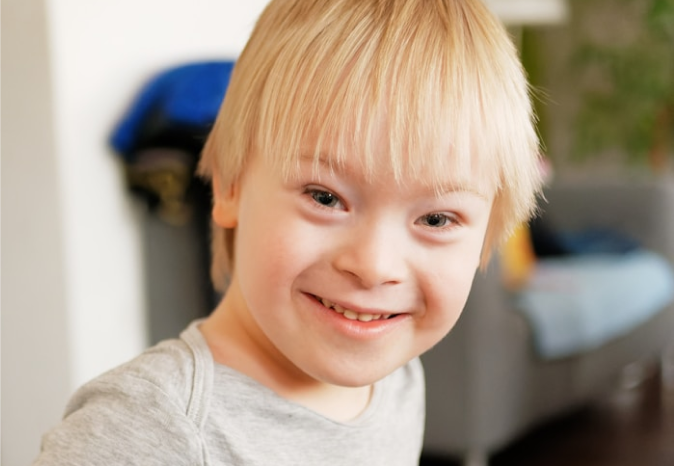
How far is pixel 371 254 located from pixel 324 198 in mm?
62

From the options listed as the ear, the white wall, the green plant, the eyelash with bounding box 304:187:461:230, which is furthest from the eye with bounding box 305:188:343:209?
the green plant

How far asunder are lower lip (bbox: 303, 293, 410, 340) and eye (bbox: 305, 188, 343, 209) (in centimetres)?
8

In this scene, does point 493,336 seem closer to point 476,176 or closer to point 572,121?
point 476,176

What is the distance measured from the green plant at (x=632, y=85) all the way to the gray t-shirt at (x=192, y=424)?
3.38 meters

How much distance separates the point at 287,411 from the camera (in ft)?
2.56

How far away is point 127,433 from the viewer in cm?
67

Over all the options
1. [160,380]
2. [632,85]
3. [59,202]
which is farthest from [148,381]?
[632,85]

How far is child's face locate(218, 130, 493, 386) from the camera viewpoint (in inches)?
26.8

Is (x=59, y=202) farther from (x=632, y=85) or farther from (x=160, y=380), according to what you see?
(x=632, y=85)

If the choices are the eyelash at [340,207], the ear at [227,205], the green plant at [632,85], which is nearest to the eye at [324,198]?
the eyelash at [340,207]

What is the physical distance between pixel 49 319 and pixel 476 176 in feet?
4.25

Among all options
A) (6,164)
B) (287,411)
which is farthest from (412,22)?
(6,164)

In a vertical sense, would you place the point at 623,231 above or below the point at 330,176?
below

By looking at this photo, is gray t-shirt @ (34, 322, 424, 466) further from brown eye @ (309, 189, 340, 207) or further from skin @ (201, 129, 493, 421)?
brown eye @ (309, 189, 340, 207)
